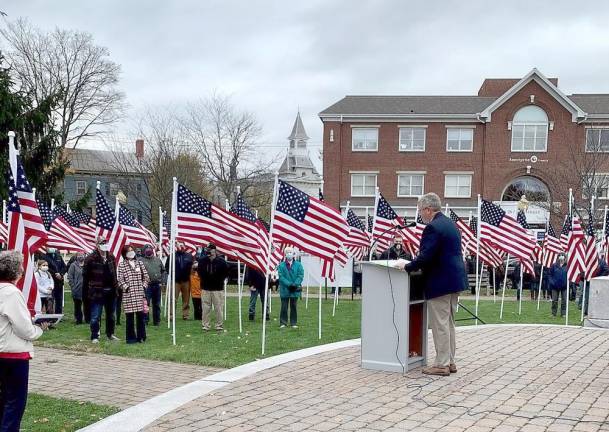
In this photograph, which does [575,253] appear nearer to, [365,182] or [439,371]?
[439,371]

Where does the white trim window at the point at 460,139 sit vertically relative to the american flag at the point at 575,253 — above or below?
above

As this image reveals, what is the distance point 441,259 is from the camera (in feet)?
24.9

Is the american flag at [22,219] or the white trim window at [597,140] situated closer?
the american flag at [22,219]

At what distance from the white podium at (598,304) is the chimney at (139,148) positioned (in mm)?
36563

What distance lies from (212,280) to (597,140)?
34.6 m

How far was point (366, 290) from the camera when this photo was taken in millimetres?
8016

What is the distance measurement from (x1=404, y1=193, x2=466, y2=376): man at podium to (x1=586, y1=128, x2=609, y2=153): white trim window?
30053 mm

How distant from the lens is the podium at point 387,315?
7.83 m

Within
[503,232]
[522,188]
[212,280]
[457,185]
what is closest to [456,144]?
[457,185]

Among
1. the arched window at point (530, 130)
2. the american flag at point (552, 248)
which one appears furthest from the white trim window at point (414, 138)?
the american flag at point (552, 248)

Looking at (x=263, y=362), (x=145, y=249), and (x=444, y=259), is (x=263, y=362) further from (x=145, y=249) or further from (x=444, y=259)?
(x=145, y=249)

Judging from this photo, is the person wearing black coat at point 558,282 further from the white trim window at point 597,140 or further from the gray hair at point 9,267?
the white trim window at point 597,140

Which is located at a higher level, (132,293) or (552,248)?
(552,248)

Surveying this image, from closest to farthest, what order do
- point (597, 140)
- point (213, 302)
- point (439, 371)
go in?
point (439, 371), point (213, 302), point (597, 140)
